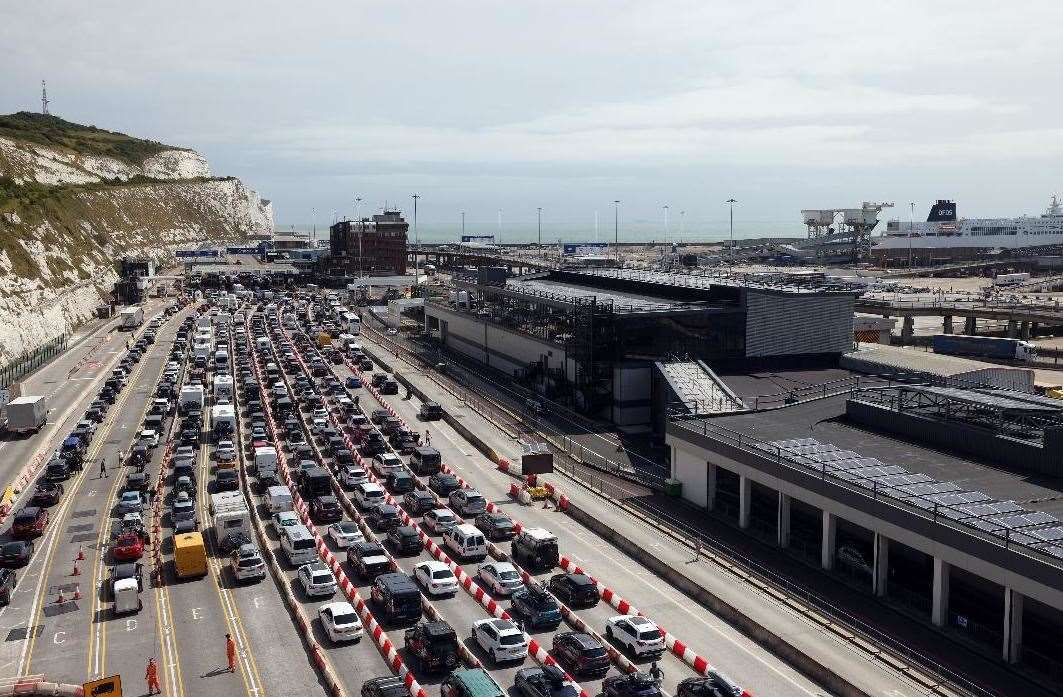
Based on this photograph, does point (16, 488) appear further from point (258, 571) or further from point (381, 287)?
point (381, 287)

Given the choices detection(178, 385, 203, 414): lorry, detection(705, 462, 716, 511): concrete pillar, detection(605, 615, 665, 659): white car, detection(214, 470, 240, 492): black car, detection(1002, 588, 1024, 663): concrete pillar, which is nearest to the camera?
detection(1002, 588, 1024, 663): concrete pillar

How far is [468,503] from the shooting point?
37.2 meters

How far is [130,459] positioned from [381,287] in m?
97.0

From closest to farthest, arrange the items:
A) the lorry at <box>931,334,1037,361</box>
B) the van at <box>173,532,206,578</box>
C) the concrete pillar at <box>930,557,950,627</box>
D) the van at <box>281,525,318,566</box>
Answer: the concrete pillar at <box>930,557,950,627</box>, the van at <box>173,532,206,578</box>, the van at <box>281,525,318,566</box>, the lorry at <box>931,334,1037,361</box>

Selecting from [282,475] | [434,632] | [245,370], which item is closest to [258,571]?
[434,632]

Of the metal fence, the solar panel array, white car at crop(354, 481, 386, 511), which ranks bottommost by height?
white car at crop(354, 481, 386, 511)

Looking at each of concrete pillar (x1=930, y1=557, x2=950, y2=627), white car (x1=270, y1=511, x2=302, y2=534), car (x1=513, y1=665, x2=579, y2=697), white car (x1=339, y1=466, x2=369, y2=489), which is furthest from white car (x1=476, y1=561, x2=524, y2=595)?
white car (x1=339, y1=466, x2=369, y2=489)

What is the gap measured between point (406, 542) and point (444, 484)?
7.46 meters

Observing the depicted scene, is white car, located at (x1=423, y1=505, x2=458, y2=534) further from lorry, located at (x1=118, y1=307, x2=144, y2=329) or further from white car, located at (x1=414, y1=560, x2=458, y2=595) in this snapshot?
lorry, located at (x1=118, y1=307, x2=144, y2=329)

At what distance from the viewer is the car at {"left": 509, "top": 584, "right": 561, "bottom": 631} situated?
26438mm

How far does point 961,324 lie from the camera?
363 feet

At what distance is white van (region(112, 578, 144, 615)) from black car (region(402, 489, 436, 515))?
11.2 meters

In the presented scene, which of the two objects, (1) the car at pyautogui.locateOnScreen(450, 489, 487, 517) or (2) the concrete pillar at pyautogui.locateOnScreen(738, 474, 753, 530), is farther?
(1) the car at pyautogui.locateOnScreen(450, 489, 487, 517)

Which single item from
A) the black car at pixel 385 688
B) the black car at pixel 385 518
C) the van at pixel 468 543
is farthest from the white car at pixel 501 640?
the black car at pixel 385 518
